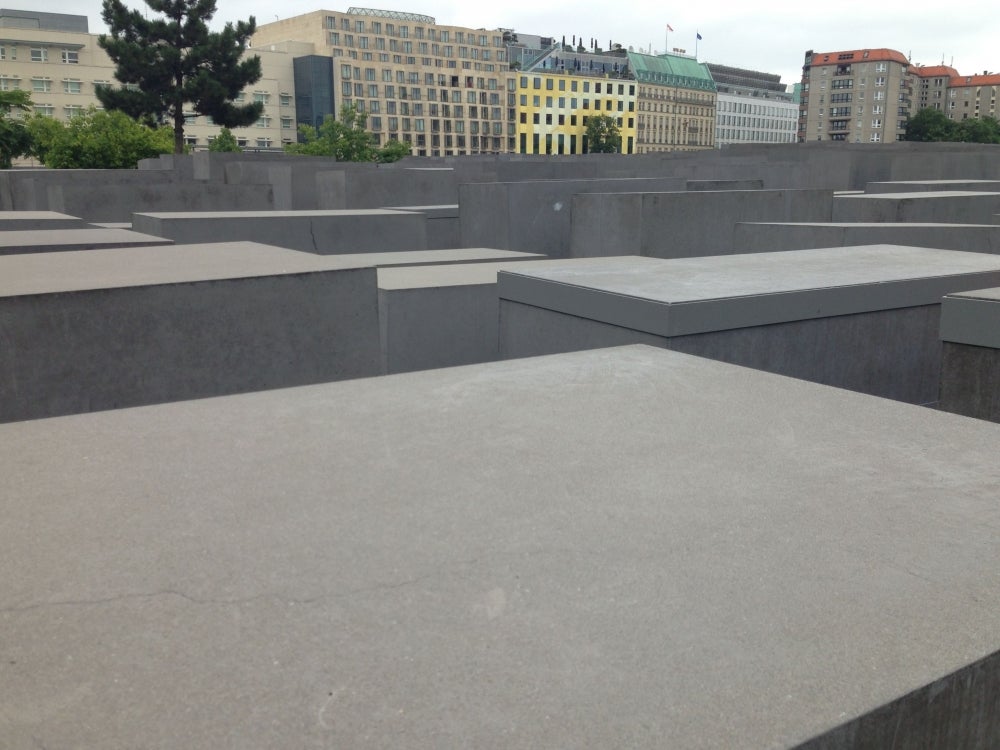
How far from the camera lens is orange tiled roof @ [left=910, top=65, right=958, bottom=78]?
15404cm

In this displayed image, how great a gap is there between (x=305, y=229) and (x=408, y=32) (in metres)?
112

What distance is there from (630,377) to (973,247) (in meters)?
7.07

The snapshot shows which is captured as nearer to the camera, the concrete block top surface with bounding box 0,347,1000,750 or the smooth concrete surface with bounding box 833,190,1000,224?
the concrete block top surface with bounding box 0,347,1000,750

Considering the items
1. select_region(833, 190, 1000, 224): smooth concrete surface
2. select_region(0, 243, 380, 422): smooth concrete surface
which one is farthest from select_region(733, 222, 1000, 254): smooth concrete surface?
select_region(0, 243, 380, 422): smooth concrete surface

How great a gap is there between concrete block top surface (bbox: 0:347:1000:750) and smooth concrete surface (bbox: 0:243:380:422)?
1.41 m

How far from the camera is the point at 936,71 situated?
15550cm

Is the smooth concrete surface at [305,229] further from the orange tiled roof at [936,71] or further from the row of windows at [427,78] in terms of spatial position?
the orange tiled roof at [936,71]

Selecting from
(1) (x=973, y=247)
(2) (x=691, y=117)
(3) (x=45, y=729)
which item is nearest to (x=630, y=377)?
(3) (x=45, y=729)

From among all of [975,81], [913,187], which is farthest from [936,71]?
[913,187]

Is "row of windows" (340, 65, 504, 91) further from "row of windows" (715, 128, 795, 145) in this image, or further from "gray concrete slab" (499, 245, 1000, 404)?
"gray concrete slab" (499, 245, 1000, 404)

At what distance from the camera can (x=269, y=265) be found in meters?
5.60

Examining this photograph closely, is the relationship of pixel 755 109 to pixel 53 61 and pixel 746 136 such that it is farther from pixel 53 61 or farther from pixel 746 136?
pixel 53 61

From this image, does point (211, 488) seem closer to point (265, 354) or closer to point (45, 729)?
point (45, 729)

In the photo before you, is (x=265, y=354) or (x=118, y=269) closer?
(x=265, y=354)
